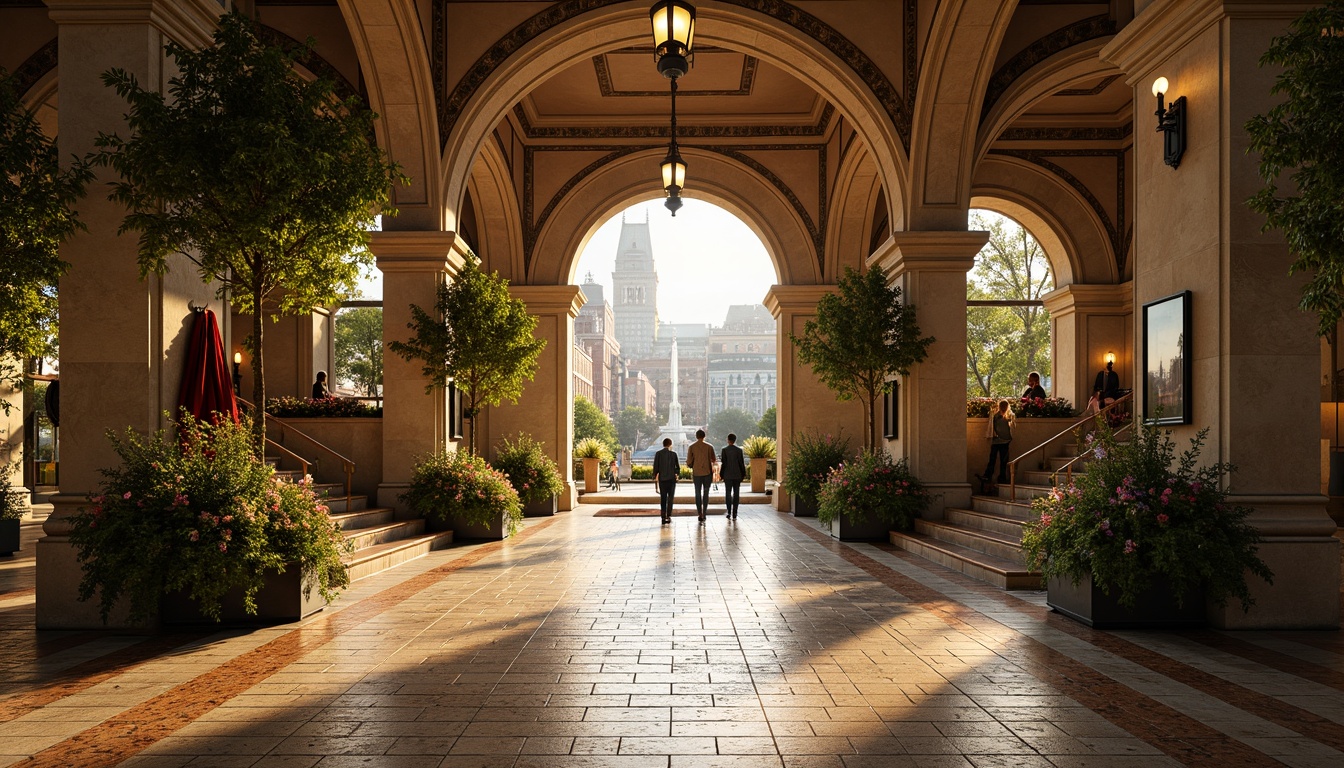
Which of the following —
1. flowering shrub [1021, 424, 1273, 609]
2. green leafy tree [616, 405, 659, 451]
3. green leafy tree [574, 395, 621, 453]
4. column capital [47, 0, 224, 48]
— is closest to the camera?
flowering shrub [1021, 424, 1273, 609]

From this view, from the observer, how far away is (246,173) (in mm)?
6578

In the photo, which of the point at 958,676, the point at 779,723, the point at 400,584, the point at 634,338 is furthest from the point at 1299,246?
the point at 634,338

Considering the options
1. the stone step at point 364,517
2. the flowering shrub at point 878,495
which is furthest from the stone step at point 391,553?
the flowering shrub at point 878,495

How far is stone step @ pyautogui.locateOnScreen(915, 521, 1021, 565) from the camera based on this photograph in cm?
984

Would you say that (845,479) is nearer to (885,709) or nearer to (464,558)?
→ (464,558)

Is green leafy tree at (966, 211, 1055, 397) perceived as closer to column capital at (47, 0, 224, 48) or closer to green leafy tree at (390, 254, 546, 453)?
green leafy tree at (390, 254, 546, 453)

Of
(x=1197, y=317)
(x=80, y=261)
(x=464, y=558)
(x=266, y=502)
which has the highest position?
(x=80, y=261)

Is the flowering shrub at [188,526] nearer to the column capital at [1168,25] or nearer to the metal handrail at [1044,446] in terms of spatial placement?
the column capital at [1168,25]

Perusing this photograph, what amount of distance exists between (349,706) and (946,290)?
1088 centimetres

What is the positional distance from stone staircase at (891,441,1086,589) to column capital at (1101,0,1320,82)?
444cm

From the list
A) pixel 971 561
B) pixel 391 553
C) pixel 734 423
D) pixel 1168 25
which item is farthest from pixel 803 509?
pixel 734 423

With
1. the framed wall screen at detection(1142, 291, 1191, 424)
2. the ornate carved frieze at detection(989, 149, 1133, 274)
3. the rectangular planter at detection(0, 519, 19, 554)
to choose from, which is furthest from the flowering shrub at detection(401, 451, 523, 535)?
the ornate carved frieze at detection(989, 149, 1133, 274)

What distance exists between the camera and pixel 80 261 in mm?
6918

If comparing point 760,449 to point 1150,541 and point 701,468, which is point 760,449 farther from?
point 1150,541
